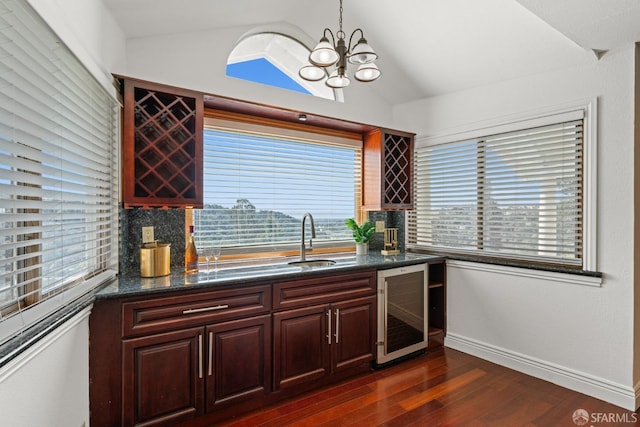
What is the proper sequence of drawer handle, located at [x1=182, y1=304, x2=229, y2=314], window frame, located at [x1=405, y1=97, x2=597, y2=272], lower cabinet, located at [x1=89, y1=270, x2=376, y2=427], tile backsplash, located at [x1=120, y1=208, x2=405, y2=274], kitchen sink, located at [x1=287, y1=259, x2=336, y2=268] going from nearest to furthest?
lower cabinet, located at [x1=89, y1=270, x2=376, y2=427] → drawer handle, located at [x1=182, y1=304, x2=229, y2=314] → tile backsplash, located at [x1=120, y1=208, x2=405, y2=274] → window frame, located at [x1=405, y1=97, x2=597, y2=272] → kitchen sink, located at [x1=287, y1=259, x2=336, y2=268]

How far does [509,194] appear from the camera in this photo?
2965mm

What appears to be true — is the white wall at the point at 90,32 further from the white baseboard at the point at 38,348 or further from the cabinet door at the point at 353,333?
the cabinet door at the point at 353,333

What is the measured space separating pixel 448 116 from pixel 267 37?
182cm

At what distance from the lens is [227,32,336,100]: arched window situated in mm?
2775

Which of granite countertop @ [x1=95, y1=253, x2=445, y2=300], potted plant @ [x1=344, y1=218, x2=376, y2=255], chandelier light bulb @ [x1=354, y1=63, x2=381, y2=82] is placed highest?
chandelier light bulb @ [x1=354, y1=63, x2=381, y2=82]

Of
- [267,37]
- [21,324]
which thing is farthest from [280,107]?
[21,324]

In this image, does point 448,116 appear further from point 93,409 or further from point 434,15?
point 93,409

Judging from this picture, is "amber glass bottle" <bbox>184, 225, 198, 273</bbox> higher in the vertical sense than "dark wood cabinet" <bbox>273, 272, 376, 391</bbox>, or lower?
higher

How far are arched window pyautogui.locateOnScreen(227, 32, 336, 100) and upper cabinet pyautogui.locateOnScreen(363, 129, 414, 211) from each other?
2.66ft

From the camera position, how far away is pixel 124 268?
7.58ft

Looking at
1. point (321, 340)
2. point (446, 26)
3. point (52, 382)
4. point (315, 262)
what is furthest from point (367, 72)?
point (52, 382)

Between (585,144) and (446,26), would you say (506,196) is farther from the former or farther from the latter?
(446,26)

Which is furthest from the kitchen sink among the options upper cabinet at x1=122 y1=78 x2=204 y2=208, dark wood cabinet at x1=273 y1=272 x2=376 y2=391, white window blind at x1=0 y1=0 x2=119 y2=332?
white window blind at x1=0 y1=0 x2=119 y2=332

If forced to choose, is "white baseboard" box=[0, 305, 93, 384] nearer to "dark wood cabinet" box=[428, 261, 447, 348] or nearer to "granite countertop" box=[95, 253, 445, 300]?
"granite countertop" box=[95, 253, 445, 300]
